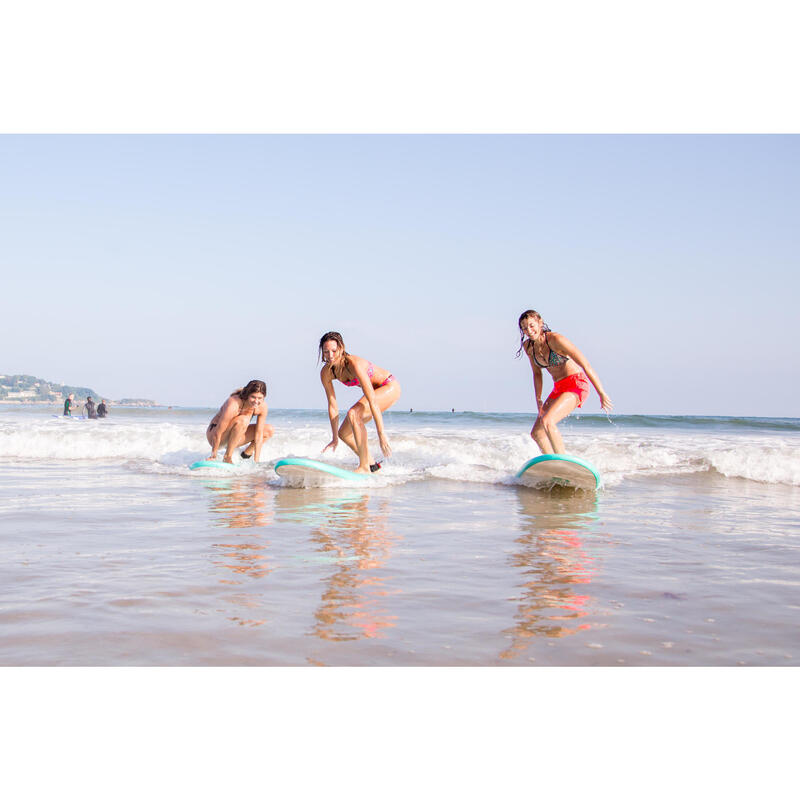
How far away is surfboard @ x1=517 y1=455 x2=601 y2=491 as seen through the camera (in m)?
8.13

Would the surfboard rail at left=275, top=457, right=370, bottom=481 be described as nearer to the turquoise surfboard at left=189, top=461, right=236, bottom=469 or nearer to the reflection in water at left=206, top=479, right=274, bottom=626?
the reflection in water at left=206, top=479, right=274, bottom=626

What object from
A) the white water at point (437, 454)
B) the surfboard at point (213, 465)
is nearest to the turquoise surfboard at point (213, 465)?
the surfboard at point (213, 465)

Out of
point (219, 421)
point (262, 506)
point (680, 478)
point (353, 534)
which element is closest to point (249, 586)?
point (353, 534)

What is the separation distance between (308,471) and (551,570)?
4481 millimetres

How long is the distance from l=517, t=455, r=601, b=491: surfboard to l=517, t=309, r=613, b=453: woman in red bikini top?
1.08 feet

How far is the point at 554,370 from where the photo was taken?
8664 millimetres

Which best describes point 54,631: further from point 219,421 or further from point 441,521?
point 219,421

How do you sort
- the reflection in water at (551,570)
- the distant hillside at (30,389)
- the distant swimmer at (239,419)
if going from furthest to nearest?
the distant hillside at (30,389), the distant swimmer at (239,419), the reflection in water at (551,570)

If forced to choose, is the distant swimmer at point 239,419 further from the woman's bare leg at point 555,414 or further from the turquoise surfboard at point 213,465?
the woman's bare leg at point 555,414

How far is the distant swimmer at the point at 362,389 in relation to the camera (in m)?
8.14

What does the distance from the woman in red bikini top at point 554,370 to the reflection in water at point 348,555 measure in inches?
93.1

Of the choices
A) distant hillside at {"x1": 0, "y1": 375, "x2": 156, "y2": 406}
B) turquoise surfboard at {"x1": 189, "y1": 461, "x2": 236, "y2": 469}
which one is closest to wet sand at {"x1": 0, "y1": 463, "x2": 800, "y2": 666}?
turquoise surfboard at {"x1": 189, "y1": 461, "x2": 236, "y2": 469}

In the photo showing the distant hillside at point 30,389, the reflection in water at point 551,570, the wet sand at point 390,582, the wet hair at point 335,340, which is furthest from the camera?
the distant hillside at point 30,389
